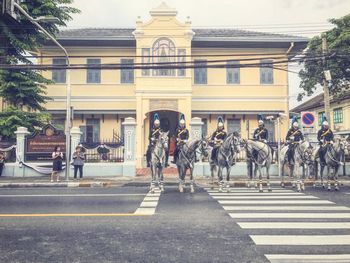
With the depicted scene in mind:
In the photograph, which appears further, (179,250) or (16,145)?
(16,145)

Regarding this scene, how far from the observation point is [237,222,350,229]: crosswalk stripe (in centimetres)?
622

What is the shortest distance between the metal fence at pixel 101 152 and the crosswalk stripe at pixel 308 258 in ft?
45.9

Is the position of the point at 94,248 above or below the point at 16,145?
below

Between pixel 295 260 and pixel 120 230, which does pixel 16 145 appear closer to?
pixel 120 230

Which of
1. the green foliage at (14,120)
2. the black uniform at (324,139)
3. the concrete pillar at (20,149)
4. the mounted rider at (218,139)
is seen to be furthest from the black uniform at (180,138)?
the green foliage at (14,120)

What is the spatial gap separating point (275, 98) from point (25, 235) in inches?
887

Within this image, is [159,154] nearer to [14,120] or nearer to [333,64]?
[14,120]

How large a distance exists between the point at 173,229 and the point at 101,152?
40.5 ft

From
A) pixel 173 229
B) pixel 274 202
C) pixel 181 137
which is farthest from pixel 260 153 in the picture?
pixel 173 229

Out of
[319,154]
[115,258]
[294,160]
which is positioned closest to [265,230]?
[115,258]

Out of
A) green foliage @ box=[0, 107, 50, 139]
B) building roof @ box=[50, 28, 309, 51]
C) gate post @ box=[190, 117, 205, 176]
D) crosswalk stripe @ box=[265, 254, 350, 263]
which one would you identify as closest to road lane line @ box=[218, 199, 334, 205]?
crosswalk stripe @ box=[265, 254, 350, 263]

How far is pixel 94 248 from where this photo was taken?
4980 mm

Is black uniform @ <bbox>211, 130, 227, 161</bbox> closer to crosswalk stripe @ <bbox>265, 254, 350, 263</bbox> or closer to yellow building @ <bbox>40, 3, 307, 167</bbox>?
crosswalk stripe @ <bbox>265, 254, 350, 263</bbox>

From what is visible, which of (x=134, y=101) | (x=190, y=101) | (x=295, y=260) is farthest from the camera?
(x=134, y=101)
